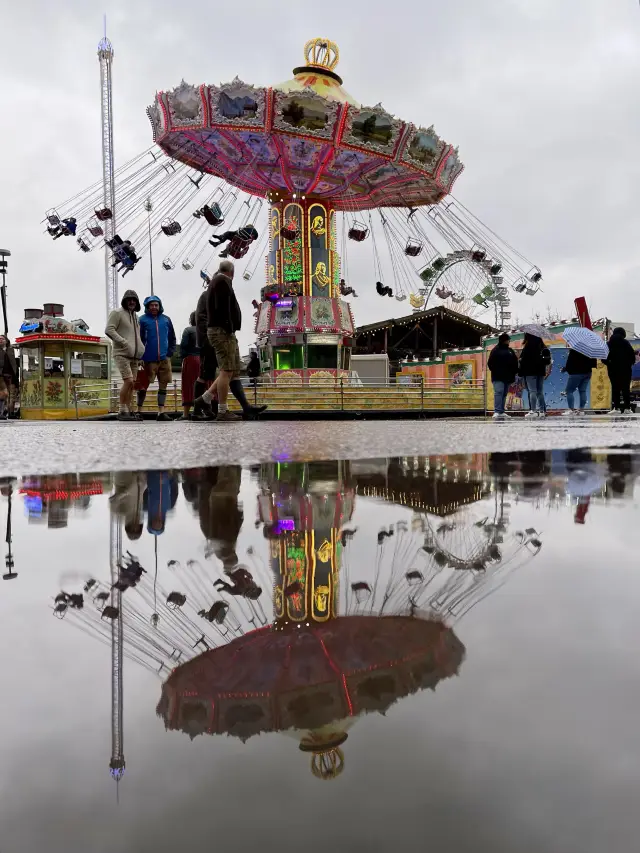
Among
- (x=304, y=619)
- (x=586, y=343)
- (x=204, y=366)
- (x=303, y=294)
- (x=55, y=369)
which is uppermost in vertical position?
(x=303, y=294)

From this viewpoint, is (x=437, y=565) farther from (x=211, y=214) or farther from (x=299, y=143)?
(x=299, y=143)

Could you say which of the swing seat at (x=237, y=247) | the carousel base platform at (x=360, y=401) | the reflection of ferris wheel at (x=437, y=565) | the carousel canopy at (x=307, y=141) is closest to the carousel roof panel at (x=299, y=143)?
the carousel canopy at (x=307, y=141)

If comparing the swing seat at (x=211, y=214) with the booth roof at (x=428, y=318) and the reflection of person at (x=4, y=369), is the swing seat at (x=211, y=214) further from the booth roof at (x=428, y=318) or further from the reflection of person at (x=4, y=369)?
the booth roof at (x=428, y=318)

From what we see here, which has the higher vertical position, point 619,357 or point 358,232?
point 358,232

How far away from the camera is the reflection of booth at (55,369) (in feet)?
62.8

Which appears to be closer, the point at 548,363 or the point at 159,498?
the point at 159,498

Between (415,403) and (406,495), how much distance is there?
19.5 meters

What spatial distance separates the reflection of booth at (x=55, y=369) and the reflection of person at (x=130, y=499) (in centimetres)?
1727

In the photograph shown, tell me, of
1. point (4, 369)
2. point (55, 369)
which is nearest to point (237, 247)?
point (55, 369)

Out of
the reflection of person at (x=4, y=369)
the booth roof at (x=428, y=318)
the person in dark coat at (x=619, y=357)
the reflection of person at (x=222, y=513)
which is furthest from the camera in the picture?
the booth roof at (x=428, y=318)

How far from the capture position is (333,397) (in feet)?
65.5

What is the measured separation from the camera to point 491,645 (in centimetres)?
65

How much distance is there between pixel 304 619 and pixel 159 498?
1134 millimetres

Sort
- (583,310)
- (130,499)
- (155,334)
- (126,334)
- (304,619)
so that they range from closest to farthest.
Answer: (304,619)
(130,499)
(126,334)
(155,334)
(583,310)
